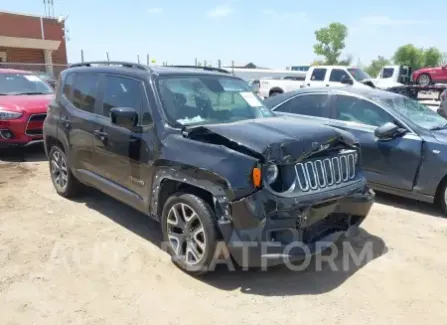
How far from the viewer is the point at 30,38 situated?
27.5 meters

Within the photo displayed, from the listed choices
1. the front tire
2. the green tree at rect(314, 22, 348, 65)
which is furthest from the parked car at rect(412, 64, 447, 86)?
the green tree at rect(314, 22, 348, 65)

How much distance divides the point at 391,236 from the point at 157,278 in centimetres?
262

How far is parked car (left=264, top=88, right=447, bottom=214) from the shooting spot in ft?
17.2

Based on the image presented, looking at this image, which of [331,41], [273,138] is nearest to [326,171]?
[273,138]

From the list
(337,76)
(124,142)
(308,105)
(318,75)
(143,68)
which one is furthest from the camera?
(318,75)

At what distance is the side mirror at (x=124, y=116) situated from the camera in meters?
3.98

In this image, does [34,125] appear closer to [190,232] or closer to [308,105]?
[308,105]

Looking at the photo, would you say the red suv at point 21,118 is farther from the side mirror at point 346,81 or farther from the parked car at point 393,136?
the side mirror at point 346,81

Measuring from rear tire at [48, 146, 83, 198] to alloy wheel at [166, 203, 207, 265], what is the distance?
7.82 ft

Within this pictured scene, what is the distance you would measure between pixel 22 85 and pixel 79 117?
522 centimetres

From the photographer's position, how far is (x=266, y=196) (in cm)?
324

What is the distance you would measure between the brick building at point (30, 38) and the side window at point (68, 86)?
23.8 meters

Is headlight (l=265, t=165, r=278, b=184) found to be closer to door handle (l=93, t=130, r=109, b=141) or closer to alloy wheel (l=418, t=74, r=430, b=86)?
door handle (l=93, t=130, r=109, b=141)

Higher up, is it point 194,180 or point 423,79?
point 194,180
